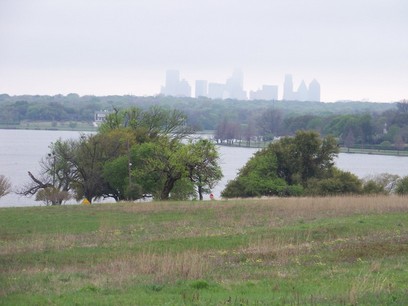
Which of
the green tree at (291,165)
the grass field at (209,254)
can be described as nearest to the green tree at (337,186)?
Answer: the green tree at (291,165)

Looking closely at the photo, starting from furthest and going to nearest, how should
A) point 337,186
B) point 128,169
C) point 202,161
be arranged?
point 128,169
point 337,186
point 202,161

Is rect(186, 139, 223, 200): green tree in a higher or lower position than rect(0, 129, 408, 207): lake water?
higher

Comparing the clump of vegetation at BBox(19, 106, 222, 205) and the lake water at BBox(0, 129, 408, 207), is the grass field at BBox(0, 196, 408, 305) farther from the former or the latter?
the lake water at BBox(0, 129, 408, 207)

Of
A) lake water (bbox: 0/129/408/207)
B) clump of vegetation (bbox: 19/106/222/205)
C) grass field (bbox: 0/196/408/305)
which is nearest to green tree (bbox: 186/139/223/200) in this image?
clump of vegetation (bbox: 19/106/222/205)

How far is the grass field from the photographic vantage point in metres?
12.9

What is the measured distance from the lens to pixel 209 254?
19.4 metres

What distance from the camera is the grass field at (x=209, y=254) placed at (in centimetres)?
1286

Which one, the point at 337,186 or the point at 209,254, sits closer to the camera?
the point at 209,254

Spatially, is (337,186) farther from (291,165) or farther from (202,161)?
(202,161)

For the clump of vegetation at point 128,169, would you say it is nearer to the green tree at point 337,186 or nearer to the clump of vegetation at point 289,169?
the clump of vegetation at point 289,169

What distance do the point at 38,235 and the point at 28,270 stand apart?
312 inches

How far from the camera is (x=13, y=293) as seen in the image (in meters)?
13.1

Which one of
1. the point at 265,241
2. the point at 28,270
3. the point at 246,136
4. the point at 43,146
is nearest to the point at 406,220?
the point at 265,241

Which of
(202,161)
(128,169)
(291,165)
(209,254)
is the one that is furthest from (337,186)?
(209,254)
